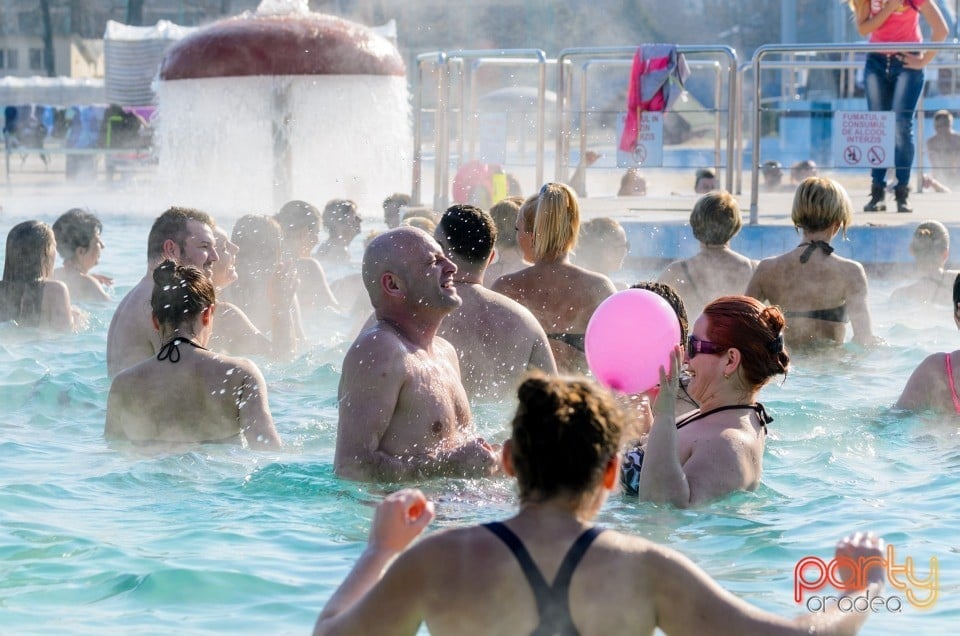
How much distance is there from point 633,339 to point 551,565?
2123mm

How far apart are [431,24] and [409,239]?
46.0 m

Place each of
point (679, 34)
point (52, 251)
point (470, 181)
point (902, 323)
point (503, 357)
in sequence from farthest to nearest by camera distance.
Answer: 1. point (679, 34)
2. point (470, 181)
3. point (902, 323)
4. point (52, 251)
5. point (503, 357)

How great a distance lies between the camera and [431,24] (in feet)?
163

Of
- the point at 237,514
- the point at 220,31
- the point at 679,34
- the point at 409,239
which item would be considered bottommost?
the point at 237,514

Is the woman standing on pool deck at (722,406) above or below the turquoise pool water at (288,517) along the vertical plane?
above

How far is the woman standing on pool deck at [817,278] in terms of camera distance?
768 cm

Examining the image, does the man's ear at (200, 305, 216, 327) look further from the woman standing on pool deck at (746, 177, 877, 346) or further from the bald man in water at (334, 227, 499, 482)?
the woman standing on pool deck at (746, 177, 877, 346)

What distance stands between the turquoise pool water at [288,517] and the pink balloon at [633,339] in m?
0.47

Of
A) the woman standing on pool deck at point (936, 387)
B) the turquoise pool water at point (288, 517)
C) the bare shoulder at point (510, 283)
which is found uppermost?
the bare shoulder at point (510, 283)

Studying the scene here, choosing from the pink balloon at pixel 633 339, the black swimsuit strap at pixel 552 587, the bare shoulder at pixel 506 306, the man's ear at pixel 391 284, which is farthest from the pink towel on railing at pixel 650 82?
the black swimsuit strap at pixel 552 587

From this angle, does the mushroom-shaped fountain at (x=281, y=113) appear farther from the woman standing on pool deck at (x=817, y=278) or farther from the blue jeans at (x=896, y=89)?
the woman standing on pool deck at (x=817, y=278)

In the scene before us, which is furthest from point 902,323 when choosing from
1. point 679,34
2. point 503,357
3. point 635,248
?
point 679,34

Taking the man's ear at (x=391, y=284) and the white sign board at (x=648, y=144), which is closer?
the man's ear at (x=391, y=284)

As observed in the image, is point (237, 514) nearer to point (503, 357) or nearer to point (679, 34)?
point (503, 357)
